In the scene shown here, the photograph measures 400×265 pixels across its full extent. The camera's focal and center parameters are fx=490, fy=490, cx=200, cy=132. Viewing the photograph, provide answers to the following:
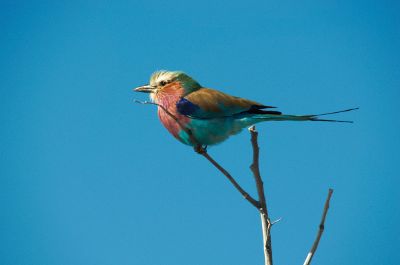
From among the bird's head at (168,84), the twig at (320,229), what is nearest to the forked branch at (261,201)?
the twig at (320,229)

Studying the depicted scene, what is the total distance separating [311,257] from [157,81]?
2.65m

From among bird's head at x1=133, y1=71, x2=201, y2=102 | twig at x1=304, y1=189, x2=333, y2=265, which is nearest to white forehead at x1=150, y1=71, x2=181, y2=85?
bird's head at x1=133, y1=71, x2=201, y2=102

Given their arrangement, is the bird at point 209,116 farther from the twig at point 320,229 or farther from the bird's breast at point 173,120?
the twig at point 320,229

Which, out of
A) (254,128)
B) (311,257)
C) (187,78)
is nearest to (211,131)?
(187,78)

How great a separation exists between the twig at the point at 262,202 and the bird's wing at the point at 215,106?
1.13 m

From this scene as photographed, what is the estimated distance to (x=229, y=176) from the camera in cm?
292

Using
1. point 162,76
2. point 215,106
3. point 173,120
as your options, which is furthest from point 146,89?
point 215,106

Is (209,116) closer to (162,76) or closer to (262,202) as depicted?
(162,76)

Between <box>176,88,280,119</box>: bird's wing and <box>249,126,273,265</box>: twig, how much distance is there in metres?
1.13

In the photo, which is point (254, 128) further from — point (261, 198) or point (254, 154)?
point (261, 198)

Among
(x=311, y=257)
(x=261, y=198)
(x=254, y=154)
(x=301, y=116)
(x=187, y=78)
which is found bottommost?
(x=311, y=257)

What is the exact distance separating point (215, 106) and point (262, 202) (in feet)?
5.14

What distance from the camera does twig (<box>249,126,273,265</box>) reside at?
2.64 m

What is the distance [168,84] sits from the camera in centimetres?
468
